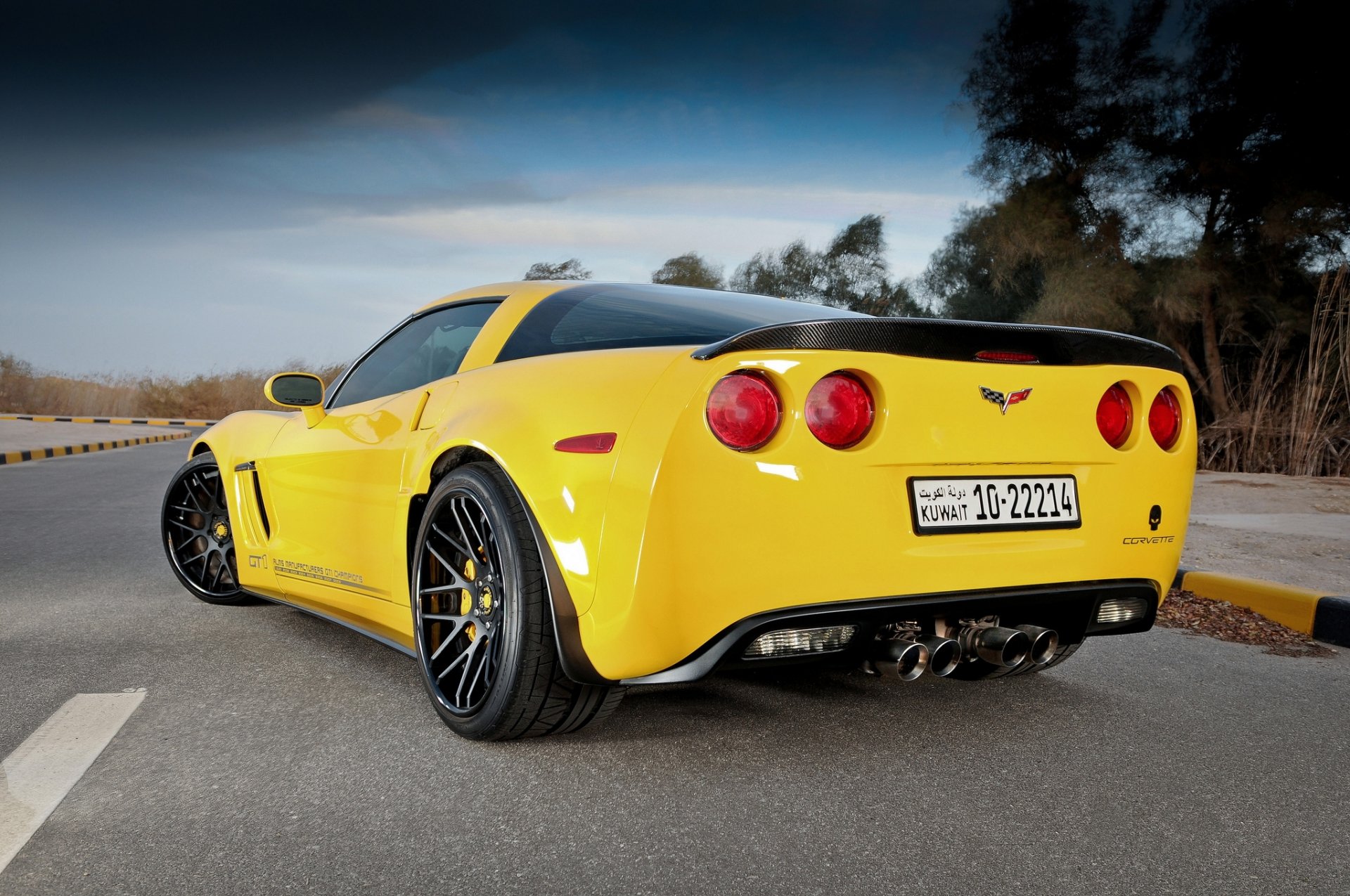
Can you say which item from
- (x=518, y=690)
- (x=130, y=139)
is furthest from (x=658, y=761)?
(x=130, y=139)

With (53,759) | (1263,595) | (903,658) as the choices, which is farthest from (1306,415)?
(53,759)

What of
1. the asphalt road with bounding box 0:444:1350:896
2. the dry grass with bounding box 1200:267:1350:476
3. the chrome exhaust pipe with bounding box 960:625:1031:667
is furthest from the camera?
the dry grass with bounding box 1200:267:1350:476

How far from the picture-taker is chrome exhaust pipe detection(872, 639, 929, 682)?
2615mm

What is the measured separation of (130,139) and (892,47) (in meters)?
20.9

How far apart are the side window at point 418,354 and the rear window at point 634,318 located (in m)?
0.27

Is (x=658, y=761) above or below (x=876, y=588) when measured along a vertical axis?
below

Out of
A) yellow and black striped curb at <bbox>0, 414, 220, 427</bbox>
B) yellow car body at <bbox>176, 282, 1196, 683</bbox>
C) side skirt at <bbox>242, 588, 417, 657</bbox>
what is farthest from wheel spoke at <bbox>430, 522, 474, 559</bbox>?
yellow and black striped curb at <bbox>0, 414, 220, 427</bbox>

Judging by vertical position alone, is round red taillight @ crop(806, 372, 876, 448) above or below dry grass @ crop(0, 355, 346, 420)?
above

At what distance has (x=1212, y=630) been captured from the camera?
4.70 m

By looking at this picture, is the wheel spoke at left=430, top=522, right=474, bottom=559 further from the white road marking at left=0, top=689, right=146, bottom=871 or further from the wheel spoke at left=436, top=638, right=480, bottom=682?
the white road marking at left=0, top=689, right=146, bottom=871

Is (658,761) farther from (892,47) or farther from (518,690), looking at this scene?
(892,47)

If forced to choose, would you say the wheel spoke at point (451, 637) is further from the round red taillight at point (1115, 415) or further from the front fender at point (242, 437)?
the round red taillight at point (1115, 415)

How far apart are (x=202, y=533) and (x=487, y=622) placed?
251 centimetres

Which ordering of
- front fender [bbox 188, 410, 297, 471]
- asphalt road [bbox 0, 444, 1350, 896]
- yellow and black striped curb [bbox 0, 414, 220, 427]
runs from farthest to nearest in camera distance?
yellow and black striped curb [bbox 0, 414, 220, 427] → front fender [bbox 188, 410, 297, 471] → asphalt road [bbox 0, 444, 1350, 896]
